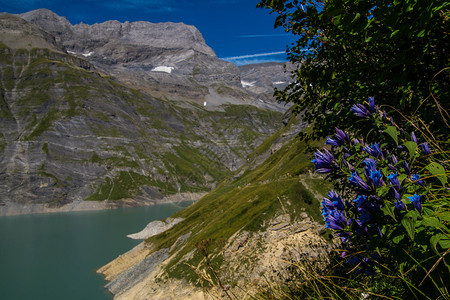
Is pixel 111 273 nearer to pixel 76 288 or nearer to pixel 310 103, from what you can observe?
pixel 76 288

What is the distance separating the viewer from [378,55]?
21.2 feet

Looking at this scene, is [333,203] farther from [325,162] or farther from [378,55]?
[378,55]

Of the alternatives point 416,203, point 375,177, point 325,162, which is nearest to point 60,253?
point 325,162

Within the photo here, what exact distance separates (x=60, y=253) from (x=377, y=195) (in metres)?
129

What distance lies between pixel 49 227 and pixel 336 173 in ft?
616

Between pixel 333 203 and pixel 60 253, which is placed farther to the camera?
pixel 60 253

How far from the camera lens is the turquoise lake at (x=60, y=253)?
77.0m

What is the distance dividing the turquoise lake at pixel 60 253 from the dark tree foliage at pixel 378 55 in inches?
2909

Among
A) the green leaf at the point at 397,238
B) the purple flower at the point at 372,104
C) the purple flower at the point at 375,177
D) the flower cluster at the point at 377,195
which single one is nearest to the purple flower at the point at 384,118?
the flower cluster at the point at 377,195

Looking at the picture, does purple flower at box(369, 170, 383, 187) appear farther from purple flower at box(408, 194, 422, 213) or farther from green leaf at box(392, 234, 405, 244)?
green leaf at box(392, 234, 405, 244)

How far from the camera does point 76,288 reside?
76.4 meters

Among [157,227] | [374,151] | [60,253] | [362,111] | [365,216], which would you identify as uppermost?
[362,111]

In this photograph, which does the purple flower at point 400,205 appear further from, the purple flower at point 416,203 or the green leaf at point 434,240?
the green leaf at point 434,240

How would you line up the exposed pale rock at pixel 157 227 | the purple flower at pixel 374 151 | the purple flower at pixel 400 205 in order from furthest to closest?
the exposed pale rock at pixel 157 227
the purple flower at pixel 374 151
the purple flower at pixel 400 205
